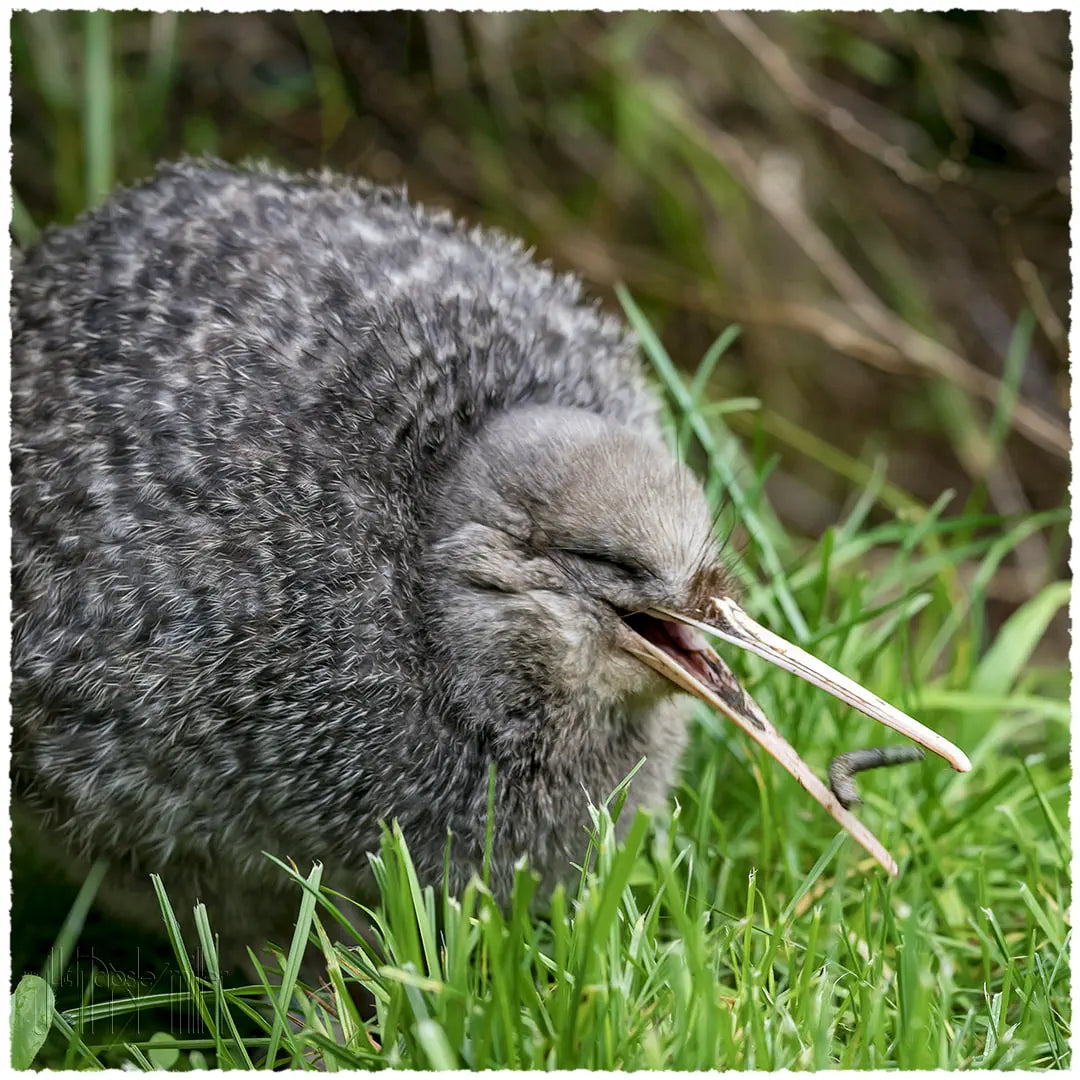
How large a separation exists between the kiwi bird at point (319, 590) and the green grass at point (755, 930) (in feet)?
0.54

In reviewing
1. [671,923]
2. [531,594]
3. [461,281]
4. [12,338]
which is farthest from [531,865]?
[12,338]

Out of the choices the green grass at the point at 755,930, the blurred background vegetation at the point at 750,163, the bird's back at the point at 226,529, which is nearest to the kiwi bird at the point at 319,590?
the bird's back at the point at 226,529

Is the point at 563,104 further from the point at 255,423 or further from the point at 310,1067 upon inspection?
the point at 310,1067

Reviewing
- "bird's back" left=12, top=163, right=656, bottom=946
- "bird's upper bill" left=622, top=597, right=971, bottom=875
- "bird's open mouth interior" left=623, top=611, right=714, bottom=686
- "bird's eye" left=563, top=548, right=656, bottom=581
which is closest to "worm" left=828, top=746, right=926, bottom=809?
"bird's upper bill" left=622, top=597, right=971, bottom=875

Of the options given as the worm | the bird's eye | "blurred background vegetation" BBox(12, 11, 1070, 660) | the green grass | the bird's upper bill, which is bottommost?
the green grass

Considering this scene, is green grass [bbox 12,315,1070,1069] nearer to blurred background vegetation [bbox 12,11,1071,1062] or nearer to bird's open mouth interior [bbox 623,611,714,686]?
bird's open mouth interior [bbox 623,611,714,686]

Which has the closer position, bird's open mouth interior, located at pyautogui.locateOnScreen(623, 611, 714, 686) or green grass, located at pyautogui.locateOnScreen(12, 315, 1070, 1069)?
green grass, located at pyautogui.locateOnScreen(12, 315, 1070, 1069)

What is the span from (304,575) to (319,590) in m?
0.03

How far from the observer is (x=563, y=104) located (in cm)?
461

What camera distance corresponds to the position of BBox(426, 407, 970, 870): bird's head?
7.39 feet

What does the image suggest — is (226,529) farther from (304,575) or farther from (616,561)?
(616,561)

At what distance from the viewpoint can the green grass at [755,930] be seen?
5.97 ft

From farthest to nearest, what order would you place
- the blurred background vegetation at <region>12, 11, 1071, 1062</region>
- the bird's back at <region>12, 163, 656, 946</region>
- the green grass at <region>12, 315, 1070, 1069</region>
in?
1. the blurred background vegetation at <region>12, 11, 1071, 1062</region>
2. the bird's back at <region>12, 163, 656, 946</region>
3. the green grass at <region>12, 315, 1070, 1069</region>

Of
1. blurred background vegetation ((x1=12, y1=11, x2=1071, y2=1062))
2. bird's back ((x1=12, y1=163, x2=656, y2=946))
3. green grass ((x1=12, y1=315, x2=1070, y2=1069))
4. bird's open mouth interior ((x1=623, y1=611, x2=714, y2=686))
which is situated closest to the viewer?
green grass ((x1=12, y1=315, x2=1070, y2=1069))
